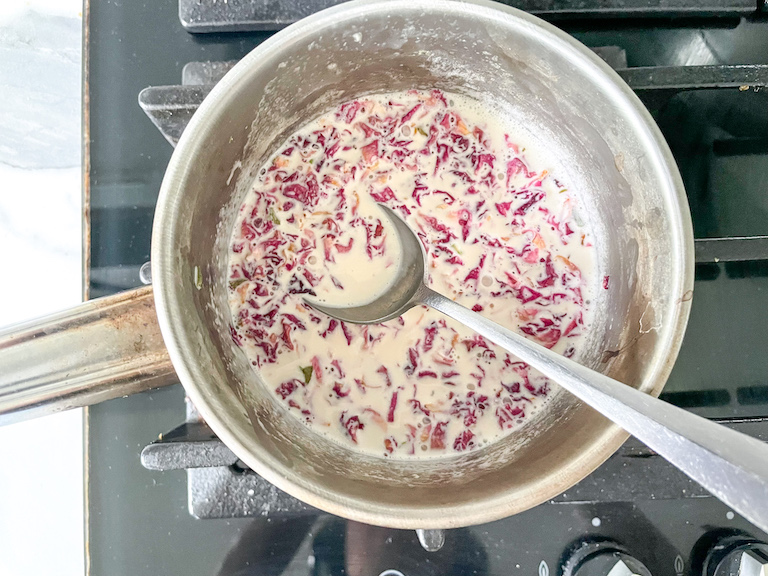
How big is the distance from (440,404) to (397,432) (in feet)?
0.25

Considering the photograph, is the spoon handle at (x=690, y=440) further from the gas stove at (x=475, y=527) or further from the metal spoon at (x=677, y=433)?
the gas stove at (x=475, y=527)

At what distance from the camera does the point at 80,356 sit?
625 mm

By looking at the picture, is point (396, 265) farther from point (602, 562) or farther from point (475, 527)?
point (602, 562)

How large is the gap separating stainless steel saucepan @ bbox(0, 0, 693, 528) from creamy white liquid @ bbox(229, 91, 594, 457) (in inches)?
1.8

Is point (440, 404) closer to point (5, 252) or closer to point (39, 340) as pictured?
point (39, 340)

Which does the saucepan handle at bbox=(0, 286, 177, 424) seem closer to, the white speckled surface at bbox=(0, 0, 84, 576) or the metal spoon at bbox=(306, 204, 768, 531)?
the metal spoon at bbox=(306, 204, 768, 531)

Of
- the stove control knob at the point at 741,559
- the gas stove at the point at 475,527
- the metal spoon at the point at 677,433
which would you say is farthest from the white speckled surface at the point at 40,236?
the stove control knob at the point at 741,559

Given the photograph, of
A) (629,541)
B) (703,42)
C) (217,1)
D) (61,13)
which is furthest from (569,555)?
(61,13)

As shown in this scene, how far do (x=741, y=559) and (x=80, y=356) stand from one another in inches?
36.0

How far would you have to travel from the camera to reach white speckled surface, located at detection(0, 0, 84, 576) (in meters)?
1.08

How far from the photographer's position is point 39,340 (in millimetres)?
609

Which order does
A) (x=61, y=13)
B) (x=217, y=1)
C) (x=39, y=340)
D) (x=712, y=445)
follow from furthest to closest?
(x=61, y=13) → (x=217, y=1) → (x=39, y=340) → (x=712, y=445)

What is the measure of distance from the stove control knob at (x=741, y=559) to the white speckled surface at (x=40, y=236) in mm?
1108

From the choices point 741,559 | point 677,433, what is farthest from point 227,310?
point 741,559
